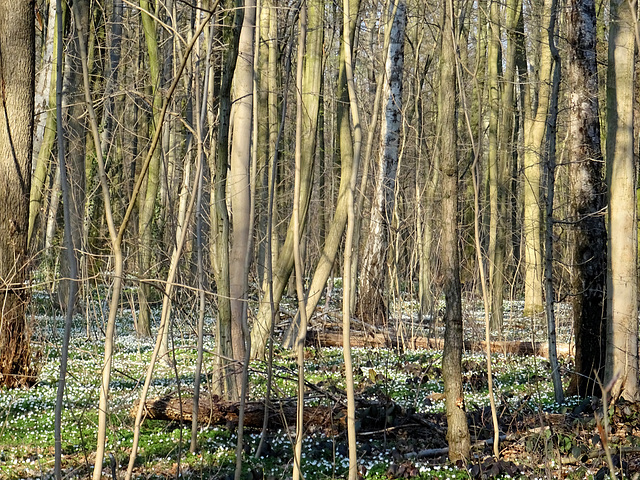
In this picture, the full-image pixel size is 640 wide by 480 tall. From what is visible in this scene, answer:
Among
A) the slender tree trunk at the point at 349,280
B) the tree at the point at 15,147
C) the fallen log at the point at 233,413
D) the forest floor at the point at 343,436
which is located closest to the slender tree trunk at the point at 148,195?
the tree at the point at 15,147

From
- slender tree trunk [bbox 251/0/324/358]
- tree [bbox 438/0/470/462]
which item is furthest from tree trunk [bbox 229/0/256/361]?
Answer: tree [bbox 438/0/470/462]

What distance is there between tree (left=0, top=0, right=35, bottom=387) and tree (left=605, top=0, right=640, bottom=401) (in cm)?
673

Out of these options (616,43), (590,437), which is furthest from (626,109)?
(590,437)

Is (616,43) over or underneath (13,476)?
over

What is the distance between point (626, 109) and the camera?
6973mm

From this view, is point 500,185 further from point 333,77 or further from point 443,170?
point 443,170

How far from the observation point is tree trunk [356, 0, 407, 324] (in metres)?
13.6

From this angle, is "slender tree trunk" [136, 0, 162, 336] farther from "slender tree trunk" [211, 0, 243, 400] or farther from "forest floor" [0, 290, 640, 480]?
"slender tree trunk" [211, 0, 243, 400]

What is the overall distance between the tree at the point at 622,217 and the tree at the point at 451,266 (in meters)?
2.52

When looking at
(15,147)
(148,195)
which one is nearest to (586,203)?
(15,147)

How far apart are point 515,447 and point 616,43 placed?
4253mm

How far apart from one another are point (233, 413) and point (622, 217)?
14.4 feet

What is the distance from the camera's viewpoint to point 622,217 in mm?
6910

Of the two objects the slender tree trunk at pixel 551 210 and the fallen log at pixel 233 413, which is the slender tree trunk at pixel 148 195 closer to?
the fallen log at pixel 233 413
